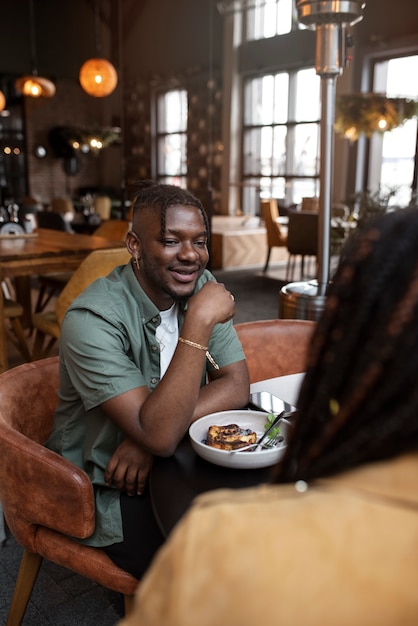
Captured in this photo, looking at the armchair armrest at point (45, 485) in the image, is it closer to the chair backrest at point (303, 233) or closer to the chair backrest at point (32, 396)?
the chair backrest at point (32, 396)

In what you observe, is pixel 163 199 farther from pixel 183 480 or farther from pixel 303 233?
pixel 303 233

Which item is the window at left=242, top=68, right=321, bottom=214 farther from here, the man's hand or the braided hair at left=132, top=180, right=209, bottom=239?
the man's hand

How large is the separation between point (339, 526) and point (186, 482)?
64 centimetres

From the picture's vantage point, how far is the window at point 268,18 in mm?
10414

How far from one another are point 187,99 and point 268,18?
2.30m

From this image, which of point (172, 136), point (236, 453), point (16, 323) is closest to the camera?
point (236, 453)

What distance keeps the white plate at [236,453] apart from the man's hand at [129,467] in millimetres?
123

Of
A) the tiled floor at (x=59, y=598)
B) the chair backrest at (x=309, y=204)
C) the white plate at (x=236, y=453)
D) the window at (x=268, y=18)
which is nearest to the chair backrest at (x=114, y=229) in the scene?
the tiled floor at (x=59, y=598)

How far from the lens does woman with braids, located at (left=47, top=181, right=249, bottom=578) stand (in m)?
1.23

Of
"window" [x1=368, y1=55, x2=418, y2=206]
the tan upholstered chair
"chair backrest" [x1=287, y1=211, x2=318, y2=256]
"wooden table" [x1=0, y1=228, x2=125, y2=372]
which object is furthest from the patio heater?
"window" [x1=368, y1=55, x2=418, y2=206]

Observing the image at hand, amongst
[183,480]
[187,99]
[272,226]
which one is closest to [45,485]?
[183,480]

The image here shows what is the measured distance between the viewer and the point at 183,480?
1114 mm

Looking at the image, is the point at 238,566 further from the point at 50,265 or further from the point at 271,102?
the point at 271,102

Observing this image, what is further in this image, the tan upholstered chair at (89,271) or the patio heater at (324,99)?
the tan upholstered chair at (89,271)
